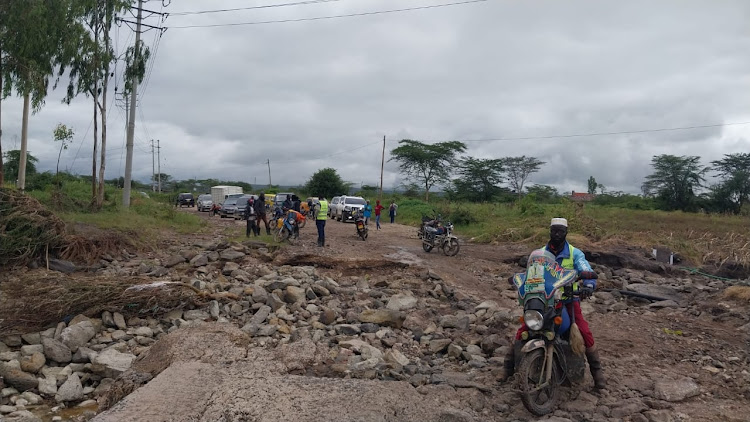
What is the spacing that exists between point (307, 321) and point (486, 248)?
10744mm

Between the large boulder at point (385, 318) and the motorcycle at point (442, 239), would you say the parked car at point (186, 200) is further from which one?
the large boulder at point (385, 318)

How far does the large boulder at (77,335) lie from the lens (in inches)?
230

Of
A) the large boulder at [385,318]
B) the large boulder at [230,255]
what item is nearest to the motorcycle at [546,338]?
the large boulder at [385,318]

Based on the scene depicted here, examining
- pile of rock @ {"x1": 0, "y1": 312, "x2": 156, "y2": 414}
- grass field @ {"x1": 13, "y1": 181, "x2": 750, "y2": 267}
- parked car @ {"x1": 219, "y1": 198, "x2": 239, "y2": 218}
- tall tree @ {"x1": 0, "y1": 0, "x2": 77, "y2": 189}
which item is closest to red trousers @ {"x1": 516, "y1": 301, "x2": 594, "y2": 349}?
pile of rock @ {"x1": 0, "y1": 312, "x2": 156, "y2": 414}

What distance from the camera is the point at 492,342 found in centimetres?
599

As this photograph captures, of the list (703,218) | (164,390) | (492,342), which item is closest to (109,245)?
(164,390)

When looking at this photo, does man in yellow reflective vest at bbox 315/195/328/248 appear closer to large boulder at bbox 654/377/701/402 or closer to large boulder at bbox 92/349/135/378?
large boulder at bbox 92/349/135/378

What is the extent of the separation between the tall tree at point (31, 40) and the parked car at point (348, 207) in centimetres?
1497

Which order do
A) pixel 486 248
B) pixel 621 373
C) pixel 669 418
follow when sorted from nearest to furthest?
pixel 669 418 < pixel 621 373 < pixel 486 248

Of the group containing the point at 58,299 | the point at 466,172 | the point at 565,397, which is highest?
the point at 466,172

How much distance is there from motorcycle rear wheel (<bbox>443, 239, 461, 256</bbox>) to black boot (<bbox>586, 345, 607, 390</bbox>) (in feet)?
32.9

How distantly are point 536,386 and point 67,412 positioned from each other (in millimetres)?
4385

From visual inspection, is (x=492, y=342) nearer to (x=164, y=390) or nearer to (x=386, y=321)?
(x=386, y=321)

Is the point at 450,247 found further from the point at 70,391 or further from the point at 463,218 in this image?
the point at 463,218
